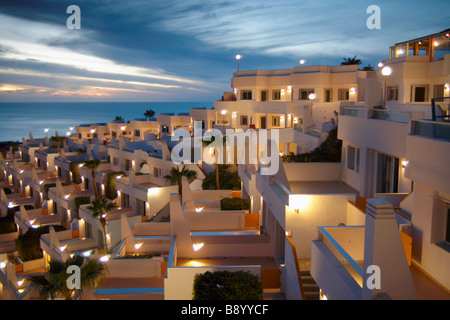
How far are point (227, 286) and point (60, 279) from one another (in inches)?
258

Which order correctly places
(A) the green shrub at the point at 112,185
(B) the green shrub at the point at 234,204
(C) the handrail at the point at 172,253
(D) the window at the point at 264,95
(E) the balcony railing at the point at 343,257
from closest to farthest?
(E) the balcony railing at the point at 343,257 → (C) the handrail at the point at 172,253 → (B) the green shrub at the point at 234,204 → (A) the green shrub at the point at 112,185 → (D) the window at the point at 264,95

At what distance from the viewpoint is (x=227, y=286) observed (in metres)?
10.4

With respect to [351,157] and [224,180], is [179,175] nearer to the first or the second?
[224,180]

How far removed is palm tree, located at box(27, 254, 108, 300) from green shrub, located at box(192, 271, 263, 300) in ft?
15.9

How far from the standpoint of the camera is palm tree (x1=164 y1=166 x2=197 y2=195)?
28.5 meters

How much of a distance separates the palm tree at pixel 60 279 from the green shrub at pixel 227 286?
4.83m

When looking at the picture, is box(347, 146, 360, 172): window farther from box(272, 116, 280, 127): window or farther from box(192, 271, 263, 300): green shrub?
box(272, 116, 280, 127): window

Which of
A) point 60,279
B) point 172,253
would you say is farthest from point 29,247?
point 172,253

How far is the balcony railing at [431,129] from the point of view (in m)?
7.48

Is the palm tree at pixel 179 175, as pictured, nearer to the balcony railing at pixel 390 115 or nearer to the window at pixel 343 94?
the window at pixel 343 94

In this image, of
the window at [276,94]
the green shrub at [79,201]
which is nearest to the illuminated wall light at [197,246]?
the green shrub at [79,201]

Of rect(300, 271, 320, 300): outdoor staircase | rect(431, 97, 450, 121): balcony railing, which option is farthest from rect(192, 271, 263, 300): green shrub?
rect(431, 97, 450, 121): balcony railing
